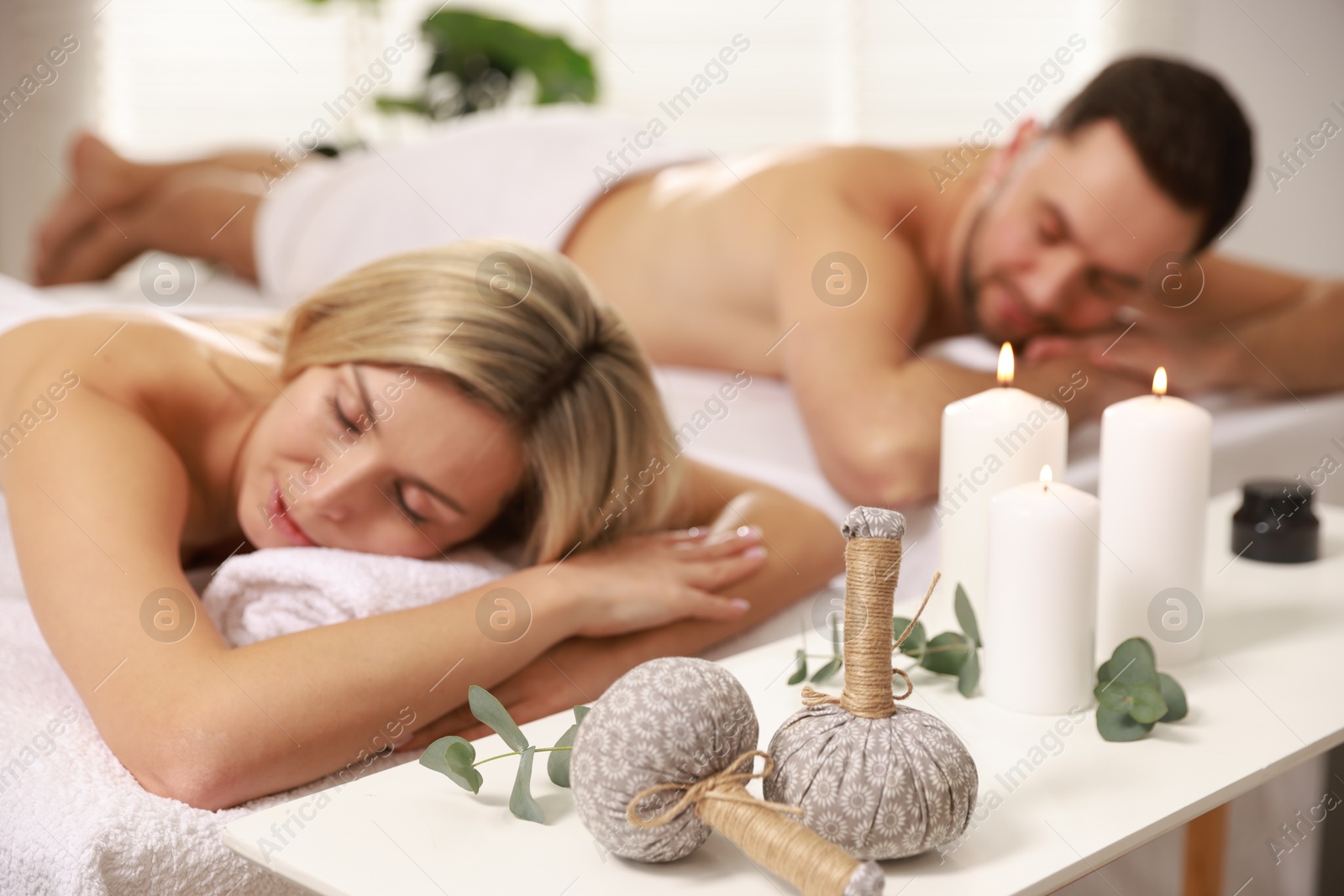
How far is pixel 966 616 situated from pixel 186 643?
54 centimetres

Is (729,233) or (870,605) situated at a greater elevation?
(729,233)

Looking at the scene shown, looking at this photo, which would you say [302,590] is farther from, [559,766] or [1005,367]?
[1005,367]

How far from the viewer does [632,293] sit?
163 cm

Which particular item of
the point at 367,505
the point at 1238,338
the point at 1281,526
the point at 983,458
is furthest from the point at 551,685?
the point at 1238,338

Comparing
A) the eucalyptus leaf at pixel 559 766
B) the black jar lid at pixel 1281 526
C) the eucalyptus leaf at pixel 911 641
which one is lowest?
the eucalyptus leaf at pixel 559 766

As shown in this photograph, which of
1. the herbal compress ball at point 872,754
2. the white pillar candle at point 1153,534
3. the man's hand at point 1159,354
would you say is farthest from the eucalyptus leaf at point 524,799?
the man's hand at point 1159,354

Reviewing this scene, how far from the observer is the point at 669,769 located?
1.67 feet

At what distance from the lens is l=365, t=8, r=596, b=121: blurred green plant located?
2373 mm

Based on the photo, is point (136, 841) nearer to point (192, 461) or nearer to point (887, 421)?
point (192, 461)

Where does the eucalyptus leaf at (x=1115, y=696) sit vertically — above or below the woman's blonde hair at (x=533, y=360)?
above

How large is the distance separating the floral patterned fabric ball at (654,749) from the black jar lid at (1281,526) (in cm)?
71

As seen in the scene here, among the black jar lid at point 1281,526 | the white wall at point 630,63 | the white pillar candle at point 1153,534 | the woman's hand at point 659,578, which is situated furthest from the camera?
the white wall at point 630,63

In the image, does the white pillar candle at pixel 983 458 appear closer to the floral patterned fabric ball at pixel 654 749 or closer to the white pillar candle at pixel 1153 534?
the white pillar candle at pixel 1153 534

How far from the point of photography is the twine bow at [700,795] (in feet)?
1.65
